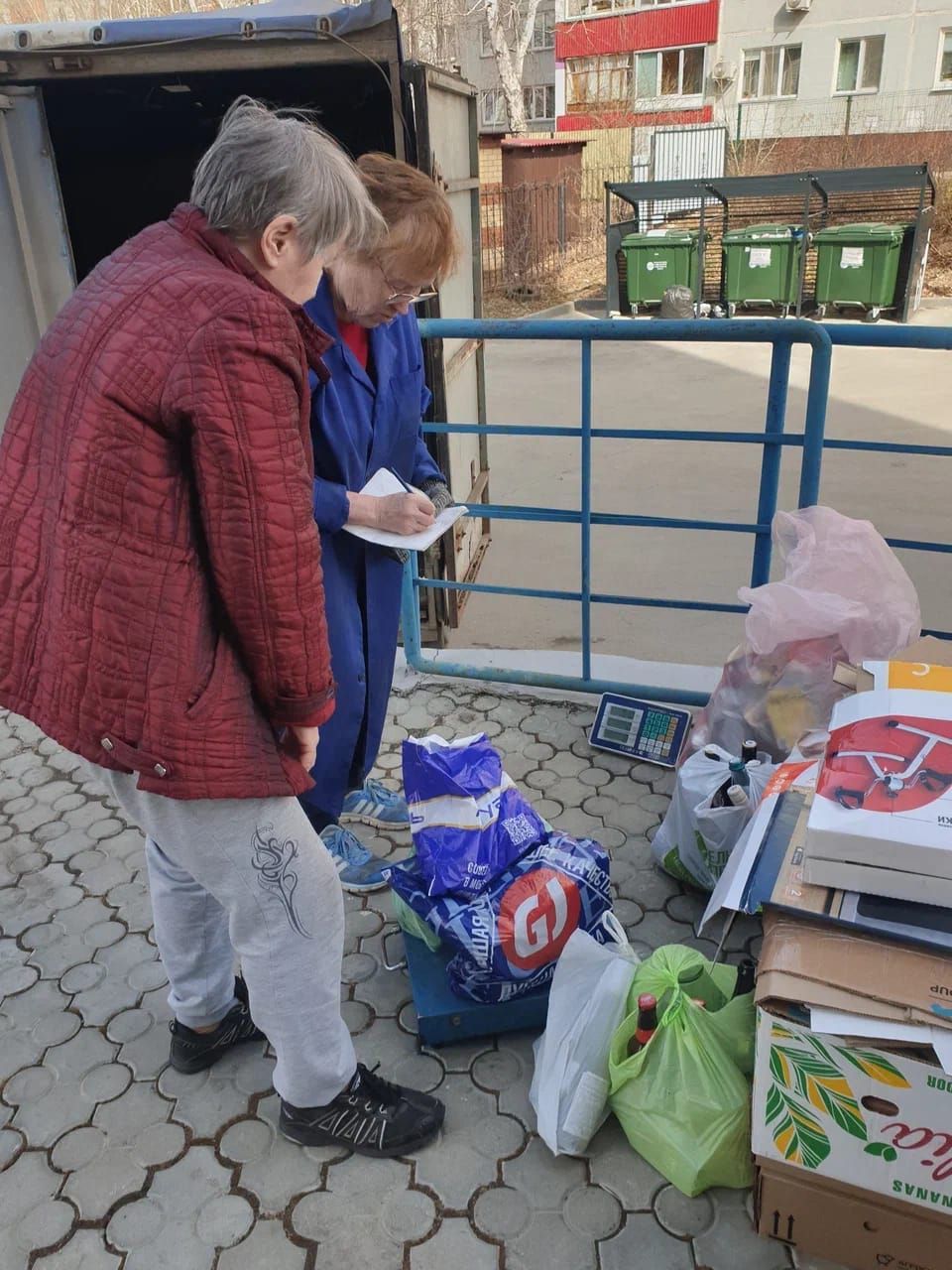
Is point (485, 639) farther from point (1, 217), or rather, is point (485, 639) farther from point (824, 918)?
point (824, 918)

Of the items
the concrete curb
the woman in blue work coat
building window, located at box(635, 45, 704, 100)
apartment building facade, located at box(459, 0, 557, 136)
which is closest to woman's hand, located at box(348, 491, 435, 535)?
the woman in blue work coat

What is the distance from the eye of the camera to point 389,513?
6.15 feet

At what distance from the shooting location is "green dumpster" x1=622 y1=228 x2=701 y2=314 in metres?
12.0

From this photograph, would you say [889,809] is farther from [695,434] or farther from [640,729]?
[695,434]

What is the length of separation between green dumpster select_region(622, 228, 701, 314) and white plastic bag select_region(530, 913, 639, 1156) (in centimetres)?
1179

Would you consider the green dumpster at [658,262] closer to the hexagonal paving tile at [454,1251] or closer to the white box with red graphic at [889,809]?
the white box with red graphic at [889,809]

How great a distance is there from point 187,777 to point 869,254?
12.2 metres

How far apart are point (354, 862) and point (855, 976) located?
1372 mm

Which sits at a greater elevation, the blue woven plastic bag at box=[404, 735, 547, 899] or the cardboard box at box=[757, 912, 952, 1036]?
the cardboard box at box=[757, 912, 952, 1036]

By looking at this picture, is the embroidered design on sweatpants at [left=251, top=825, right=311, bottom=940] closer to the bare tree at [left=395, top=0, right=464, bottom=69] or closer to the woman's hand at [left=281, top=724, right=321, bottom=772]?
the woman's hand at [left=281, top=724, right=321, bottom=772]

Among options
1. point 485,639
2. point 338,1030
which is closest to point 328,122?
point 485,639

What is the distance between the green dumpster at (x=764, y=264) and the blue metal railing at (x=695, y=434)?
10.1 meters

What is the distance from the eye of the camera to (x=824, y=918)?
145 centimetres

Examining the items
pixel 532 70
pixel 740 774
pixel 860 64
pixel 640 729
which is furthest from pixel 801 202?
pixel 532 70
